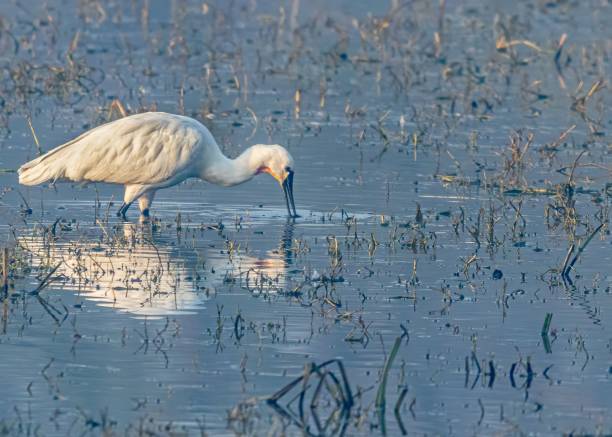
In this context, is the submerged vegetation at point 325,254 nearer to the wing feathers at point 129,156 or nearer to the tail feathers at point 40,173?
the tail feathers at point 40,173

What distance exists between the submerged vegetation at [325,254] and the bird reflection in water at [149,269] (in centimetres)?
3

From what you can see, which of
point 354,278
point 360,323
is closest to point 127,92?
point 354,278

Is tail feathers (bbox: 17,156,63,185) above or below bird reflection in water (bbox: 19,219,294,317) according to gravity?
above

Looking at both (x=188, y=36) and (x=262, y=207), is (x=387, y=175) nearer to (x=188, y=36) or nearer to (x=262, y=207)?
(x=262, y=207)

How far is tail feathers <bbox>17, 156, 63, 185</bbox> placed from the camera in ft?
44.5

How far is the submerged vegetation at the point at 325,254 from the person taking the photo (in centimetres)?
807

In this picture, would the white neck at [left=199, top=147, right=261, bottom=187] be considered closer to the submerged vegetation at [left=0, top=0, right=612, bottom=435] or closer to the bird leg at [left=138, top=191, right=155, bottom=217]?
the submerged vegetation at [left=0, top=0, right=612, bottom=435]

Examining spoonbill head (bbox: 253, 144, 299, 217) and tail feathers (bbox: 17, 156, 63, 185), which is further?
spoonbill head (bbox: 253, 144, 299, 217)

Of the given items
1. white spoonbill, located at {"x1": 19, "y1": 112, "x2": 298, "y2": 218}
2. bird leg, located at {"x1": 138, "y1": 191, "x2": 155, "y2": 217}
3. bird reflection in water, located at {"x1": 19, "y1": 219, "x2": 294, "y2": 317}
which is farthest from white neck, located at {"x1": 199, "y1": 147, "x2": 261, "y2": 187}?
bird reflection in water, located at {"x1": 19, "y1": 219, "x2": 294, "y2": 317}

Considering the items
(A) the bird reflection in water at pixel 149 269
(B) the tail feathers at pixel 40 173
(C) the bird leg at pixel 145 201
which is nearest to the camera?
(A) the bird reflection in water at pixel 149 269

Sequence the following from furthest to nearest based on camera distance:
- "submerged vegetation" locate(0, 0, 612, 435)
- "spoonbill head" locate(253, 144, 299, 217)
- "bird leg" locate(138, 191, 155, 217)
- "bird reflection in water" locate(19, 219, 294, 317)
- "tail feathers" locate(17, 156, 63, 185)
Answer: "spoonbill head" locate(253, 144, 299, 217) → "bird leg" locate(138, 191, 155, 217) → "tail feathers" locate(17, 156, 63, 185) → "bird reflection in water" locate(19, 219, 294, 317) → "submerged vegetation" locate(0, 0, 612, 435)

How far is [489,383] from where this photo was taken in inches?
333

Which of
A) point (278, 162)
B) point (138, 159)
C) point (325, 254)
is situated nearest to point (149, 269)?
point (325, 254)

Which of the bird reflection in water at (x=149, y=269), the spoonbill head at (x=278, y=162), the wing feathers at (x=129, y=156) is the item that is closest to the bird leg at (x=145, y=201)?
the wing feathers at (x=129, y=156)
